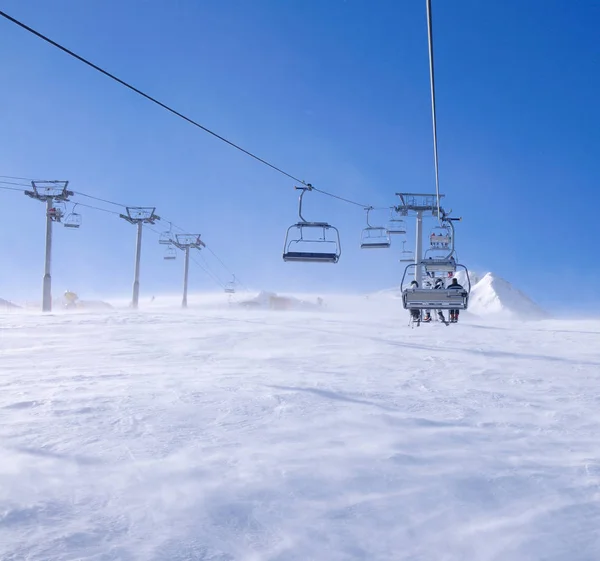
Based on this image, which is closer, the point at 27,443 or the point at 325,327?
the point at 27,443

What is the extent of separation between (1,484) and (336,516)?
9.23 feet

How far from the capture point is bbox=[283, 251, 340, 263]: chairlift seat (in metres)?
10.5

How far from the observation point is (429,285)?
1366cm

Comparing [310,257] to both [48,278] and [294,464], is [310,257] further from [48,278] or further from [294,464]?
[48,278]

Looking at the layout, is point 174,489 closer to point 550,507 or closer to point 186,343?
point 550,507

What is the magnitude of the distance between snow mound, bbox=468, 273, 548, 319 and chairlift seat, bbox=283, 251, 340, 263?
511ft

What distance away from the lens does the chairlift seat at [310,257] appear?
34.3 ft

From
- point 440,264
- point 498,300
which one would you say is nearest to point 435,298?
point 440,264

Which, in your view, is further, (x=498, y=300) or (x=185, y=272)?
(x=498, y=300)

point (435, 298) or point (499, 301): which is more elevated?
point (499, 301)

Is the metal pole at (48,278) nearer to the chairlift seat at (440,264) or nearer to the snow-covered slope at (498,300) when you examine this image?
the chairlift seat at (440,264)

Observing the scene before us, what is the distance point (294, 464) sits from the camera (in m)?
4.57

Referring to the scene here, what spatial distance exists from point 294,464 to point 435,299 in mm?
6858

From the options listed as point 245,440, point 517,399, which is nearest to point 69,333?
point 245,440
